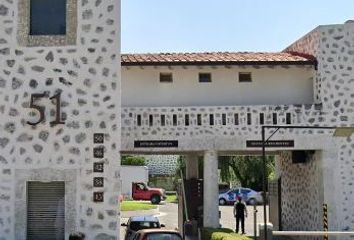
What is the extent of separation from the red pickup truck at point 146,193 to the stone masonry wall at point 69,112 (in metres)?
36.3

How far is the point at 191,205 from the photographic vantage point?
23859mm

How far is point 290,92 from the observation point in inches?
830

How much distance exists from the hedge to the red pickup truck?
30.8 meters

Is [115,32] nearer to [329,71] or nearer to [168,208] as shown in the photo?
[329,71]

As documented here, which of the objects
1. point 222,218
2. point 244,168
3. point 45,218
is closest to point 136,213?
point 222,218

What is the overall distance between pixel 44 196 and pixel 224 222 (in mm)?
19165

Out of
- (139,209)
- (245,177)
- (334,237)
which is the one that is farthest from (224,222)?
(245,177)

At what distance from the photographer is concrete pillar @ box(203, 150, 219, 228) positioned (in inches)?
811

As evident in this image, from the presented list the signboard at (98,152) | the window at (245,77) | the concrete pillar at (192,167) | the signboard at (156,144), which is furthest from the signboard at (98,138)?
the concrete pillar at (192,167)

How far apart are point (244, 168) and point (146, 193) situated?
27.6ft

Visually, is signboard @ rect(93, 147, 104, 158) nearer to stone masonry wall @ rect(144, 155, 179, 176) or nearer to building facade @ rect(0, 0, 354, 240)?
building facade @ rect(0, 0, 354, 240)

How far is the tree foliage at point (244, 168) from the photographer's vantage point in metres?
48.7

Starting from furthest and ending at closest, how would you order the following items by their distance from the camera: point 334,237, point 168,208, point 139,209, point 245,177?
point 245,177, point 168,208, point 139,209, point 334,237

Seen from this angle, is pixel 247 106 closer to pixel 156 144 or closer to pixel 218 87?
pixel 218 87
